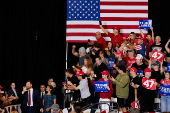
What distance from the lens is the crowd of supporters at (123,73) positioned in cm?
1026

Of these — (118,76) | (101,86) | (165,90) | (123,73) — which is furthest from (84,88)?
(165,90)

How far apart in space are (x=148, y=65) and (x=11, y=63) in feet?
19.4

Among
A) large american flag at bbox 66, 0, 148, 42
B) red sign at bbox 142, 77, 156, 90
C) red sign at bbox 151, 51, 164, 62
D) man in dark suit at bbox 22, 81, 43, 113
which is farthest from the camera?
large american flag at bbox 66, 0, 148, 42

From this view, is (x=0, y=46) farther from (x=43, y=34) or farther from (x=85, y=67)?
(x=85, y=67)

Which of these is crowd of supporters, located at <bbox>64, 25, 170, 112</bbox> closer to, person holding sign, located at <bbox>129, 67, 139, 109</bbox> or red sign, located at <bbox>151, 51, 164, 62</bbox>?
person holding sign, located at <bbox>129, 67, 139, 109</bbox>

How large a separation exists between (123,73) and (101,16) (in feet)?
14.4

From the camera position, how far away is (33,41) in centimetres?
1456

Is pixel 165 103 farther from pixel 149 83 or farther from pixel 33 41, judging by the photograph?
pixel 33 41

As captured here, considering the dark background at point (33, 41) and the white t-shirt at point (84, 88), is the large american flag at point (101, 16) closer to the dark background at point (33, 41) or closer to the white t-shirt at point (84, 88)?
the dark background at point (33, 41)

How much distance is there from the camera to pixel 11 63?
575 inches

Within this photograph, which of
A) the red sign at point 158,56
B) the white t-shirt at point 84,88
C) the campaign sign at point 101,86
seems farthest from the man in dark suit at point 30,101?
the red sign at point 158,56

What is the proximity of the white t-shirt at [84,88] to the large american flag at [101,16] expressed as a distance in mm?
3864

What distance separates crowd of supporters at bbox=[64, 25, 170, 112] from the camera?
10.3 m

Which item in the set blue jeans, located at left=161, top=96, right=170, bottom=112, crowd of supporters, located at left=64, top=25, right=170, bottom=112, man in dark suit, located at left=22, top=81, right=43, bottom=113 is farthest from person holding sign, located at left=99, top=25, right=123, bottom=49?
man in dark suit, located at left=22, top=81, right=43, bottom=113
